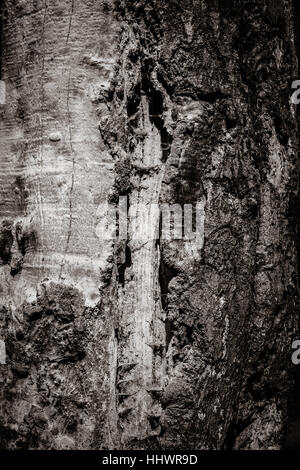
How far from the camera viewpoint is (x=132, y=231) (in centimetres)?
103

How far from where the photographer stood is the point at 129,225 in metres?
1.03

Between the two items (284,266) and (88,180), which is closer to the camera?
(88,180)

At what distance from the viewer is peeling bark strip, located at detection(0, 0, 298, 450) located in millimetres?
983

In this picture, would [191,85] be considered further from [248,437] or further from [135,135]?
[248,437]

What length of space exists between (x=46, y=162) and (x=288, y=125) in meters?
0.61

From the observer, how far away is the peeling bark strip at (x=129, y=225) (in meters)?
0.98

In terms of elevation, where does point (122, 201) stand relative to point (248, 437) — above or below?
above

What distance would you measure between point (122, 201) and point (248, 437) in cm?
65

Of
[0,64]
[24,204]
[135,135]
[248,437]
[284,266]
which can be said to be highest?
[0,64]

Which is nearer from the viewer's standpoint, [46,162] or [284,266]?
[46,162]

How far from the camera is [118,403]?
3.33 ft
